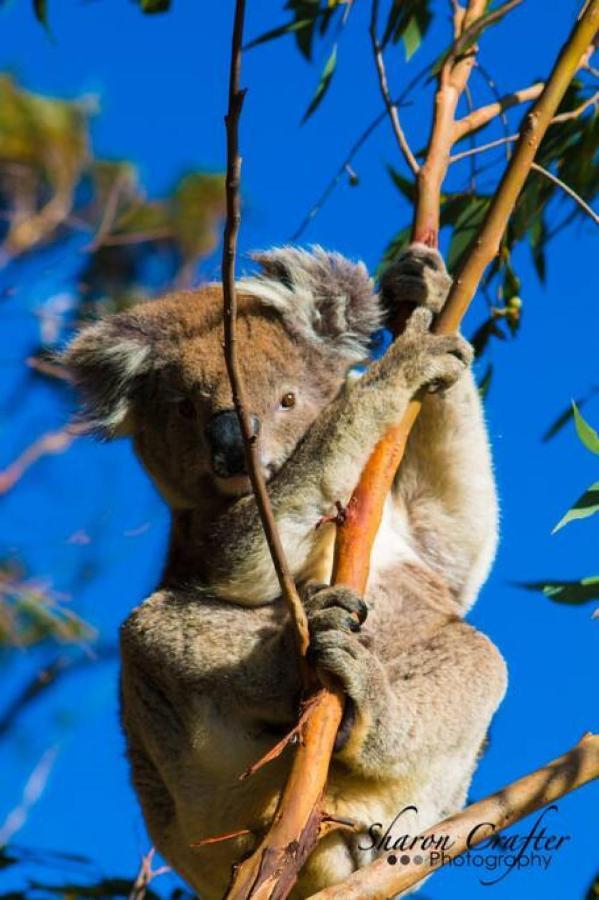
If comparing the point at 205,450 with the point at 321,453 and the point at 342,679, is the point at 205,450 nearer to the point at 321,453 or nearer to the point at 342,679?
the point at 321,453

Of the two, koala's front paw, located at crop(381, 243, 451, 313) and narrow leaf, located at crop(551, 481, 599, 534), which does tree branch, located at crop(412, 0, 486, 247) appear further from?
narrow leaf, located at crop(551, 481, 599, 534)

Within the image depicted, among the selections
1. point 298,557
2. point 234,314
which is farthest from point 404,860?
point 234,314

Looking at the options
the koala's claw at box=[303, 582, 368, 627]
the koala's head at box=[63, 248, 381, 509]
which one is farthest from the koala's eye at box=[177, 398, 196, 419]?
the koala's claw at box=[303, 582, 368, 627]

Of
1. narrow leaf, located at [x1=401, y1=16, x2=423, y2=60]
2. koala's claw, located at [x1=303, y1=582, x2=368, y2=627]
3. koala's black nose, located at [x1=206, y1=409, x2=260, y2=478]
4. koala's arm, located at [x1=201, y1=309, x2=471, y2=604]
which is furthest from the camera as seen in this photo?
narrow leaf, located at [x1=401, y1=16, x2=423, y2=60]

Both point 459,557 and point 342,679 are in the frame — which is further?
point 459,557

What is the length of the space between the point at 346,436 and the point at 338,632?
0.46 m

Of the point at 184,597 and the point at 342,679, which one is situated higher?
the point at 184,597

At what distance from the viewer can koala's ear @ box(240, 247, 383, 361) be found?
3438 mm

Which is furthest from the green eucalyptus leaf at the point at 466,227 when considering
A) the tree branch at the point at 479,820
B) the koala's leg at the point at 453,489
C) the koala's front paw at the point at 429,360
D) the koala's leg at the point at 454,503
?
the tree branch at the point at 479,820

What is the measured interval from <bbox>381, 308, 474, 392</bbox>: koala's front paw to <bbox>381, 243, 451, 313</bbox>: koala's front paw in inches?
9.0

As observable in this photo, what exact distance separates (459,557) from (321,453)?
771 millimetres

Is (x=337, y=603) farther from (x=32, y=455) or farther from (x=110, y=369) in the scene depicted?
(x=32, y=455)

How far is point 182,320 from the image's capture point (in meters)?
3.53

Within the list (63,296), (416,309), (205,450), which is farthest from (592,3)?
(63,296)
